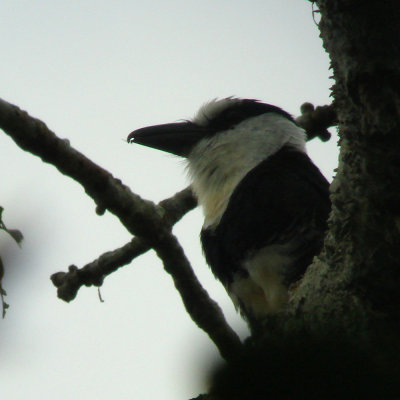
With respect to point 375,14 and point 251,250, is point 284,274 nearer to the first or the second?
point 251,250

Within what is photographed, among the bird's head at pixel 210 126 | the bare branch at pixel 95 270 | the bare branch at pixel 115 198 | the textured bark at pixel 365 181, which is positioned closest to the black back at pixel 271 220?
the bare branch at pixel 95 270

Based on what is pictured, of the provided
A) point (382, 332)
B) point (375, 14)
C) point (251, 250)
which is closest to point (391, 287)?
point (382, 332)

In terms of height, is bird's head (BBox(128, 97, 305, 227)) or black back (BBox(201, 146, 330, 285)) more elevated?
bird's head (BBox(128, 97, 305, 227))

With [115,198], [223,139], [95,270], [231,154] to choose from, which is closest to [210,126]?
[223,139]

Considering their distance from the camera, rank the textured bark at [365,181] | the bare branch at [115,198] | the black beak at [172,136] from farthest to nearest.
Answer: the black beak at [172,136], the bare branch at [115,198], the textured bark at [365,181]

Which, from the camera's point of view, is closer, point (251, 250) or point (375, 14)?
point (375, 14)

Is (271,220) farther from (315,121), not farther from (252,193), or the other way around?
(315,121)

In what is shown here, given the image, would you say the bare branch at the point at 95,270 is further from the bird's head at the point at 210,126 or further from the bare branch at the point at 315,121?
the bare branch at the point at 315,121

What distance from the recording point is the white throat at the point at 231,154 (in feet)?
11.9

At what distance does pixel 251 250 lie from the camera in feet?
10.1

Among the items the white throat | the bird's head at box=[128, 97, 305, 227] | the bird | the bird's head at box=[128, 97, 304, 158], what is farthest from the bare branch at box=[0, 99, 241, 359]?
the bird's head at box=[128, 97, 304, 158]

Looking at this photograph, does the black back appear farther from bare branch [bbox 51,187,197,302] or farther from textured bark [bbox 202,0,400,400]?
textured bark [bbox 202,0,400,400]

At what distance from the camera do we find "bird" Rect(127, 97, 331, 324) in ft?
9.99

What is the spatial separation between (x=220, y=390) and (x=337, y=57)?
879 millimetres
